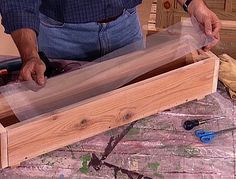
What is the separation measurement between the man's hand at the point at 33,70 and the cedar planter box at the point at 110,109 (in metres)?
0.08

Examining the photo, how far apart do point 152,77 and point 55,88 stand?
26cm

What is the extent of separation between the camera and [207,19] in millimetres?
1585

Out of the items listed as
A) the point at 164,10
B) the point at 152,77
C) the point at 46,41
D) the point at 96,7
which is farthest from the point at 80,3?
the point at 164,10

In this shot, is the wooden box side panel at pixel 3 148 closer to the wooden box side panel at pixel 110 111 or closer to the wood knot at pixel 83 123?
the wooden box side panel at pixel 110 111

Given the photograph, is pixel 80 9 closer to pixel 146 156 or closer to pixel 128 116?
pixel 128 116

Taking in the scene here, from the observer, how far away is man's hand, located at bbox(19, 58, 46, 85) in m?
1.30

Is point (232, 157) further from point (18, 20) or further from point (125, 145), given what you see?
point (18, 20)

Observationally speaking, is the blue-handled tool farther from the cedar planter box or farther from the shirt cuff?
the shirt cuff

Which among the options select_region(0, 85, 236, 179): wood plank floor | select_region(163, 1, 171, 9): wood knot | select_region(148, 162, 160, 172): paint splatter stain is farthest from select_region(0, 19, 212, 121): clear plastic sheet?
select_region(163, 1, 171, 9): wood knot

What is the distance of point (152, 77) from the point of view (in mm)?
1443

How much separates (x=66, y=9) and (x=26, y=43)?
248 millimetres

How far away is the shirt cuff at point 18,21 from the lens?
138cm

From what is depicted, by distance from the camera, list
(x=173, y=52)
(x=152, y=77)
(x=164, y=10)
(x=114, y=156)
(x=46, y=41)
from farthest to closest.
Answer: (x=164, y=10)
(x=46, y=41)
(x=173, y=52)
(x=152, y=77)
(x=114, y=156)

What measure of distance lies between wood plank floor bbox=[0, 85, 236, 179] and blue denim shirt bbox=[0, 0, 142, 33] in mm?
357
